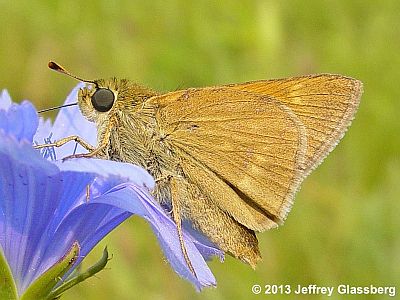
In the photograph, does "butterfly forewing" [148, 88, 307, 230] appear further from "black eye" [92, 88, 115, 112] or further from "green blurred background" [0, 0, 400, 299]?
"green blurred background" [0, 0, 400, 299]

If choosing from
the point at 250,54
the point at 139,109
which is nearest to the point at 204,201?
the point at 139,109

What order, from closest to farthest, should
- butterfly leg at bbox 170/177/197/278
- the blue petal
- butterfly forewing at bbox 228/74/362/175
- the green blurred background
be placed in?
1. the blue petal
2. butterfly leg at bbox 170/177/197/278
3. butterfly forewing at bbox 228/74/362/175
4. the green blurred background

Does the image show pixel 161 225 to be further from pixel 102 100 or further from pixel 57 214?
pixel 102 100

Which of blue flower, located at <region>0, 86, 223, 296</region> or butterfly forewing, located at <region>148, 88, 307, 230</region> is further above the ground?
butterfly forewing, located at <region>148, 88, 307, 230</region>

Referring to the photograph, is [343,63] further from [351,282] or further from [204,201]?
[204,201]

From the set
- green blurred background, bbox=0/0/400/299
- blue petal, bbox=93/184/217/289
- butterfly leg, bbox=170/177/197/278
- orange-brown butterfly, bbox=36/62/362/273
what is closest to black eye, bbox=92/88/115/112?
orange-brown butterfly, bbox=36/62/362/273

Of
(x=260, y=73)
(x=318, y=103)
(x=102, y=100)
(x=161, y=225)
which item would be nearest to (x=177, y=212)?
(x=161, y=225)

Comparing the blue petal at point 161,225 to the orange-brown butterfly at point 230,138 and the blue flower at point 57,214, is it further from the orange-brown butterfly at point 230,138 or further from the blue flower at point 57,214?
the orange-brown butterfly at point 230,138
